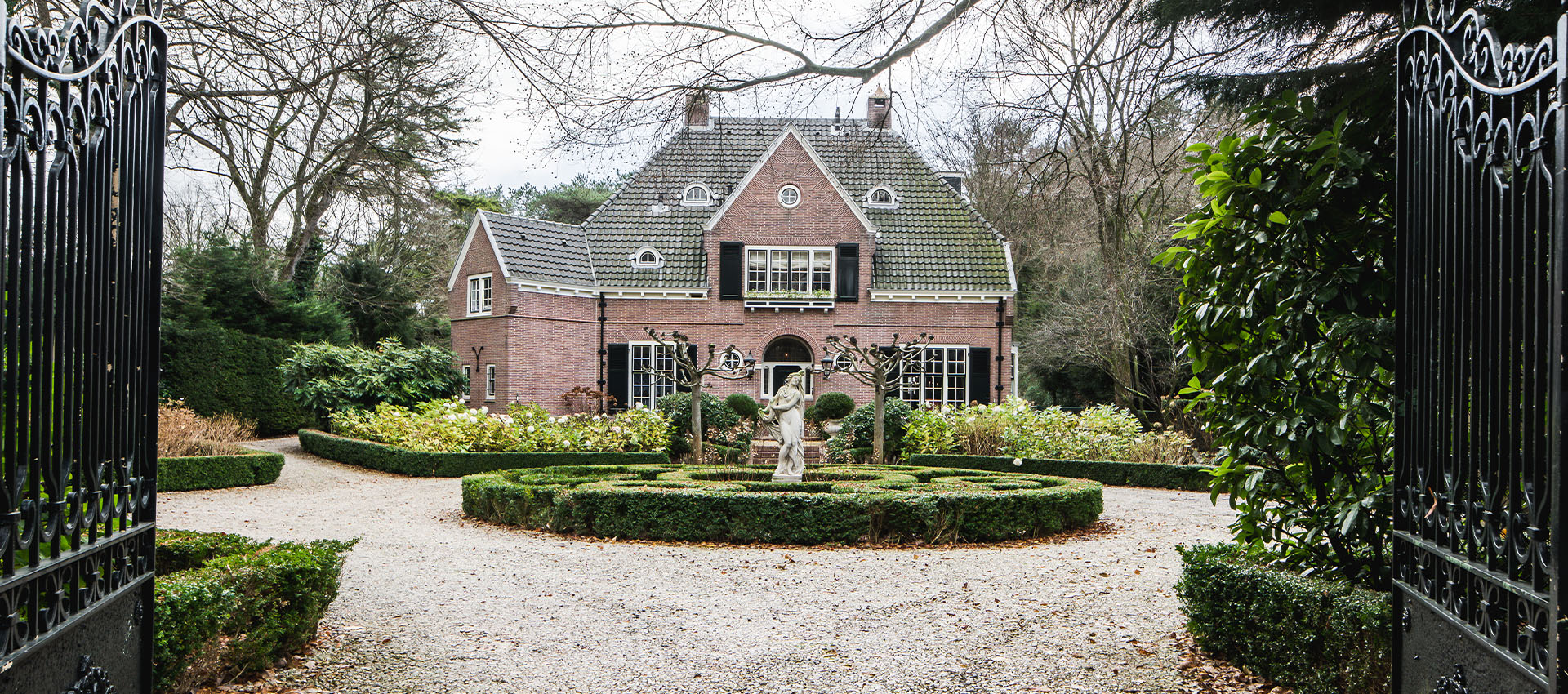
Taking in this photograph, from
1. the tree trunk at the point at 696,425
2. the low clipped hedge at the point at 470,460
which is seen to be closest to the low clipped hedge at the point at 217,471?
the low clipped hedge at the point at 470,460

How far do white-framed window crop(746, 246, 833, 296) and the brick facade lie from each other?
0.24 meters

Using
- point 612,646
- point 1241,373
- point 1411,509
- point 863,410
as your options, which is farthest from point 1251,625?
point 863,410

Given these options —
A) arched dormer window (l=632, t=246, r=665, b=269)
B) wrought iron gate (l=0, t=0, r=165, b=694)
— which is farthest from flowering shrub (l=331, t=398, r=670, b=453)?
wrought iron gate (l=0, t=0, r=165, b=694)

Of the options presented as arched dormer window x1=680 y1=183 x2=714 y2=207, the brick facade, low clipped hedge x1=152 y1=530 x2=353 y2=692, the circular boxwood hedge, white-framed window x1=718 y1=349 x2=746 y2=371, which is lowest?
the circular boxwood hedge

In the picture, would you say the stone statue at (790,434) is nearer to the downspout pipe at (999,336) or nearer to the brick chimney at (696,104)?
the brick chimney at (696,104)

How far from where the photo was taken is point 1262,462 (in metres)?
4.81

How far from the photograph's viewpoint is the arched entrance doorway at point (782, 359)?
75.6ft

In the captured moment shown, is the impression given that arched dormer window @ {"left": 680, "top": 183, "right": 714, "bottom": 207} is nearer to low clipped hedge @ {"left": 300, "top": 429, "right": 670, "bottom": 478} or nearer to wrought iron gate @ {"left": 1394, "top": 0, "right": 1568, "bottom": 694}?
low clipped hedge @ {"left": 300, "top": 429, "right": 670, "bottom": 478}

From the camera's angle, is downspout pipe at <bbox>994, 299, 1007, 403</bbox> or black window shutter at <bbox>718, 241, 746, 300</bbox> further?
black window shutter at <bbox>718, 241, 746, 300</bbox>

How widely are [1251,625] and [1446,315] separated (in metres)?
2.35

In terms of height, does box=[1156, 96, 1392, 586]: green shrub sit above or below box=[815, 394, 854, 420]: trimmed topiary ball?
above

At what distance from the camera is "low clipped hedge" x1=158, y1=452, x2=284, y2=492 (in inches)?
525

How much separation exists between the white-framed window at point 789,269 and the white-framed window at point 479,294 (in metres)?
6.39

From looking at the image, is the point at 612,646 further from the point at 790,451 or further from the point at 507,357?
the point at 507,357
